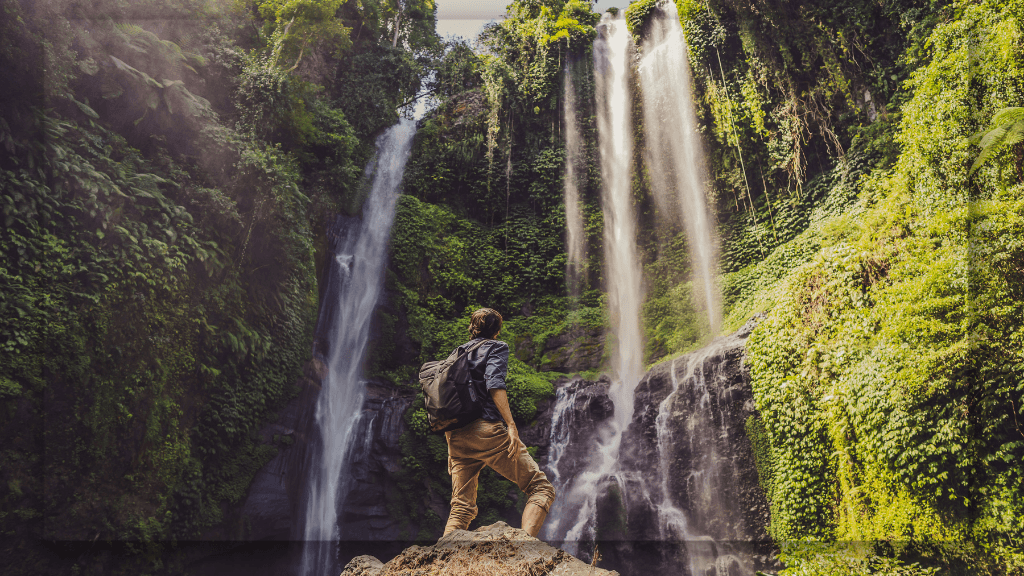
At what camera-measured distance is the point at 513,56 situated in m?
13.3

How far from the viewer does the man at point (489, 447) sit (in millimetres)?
2766

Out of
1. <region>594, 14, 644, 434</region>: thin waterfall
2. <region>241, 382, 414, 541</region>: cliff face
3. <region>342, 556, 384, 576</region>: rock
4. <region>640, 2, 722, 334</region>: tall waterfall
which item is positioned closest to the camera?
<region>342, 556, 384, 576</region>: rock

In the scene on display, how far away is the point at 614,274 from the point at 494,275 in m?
2.69

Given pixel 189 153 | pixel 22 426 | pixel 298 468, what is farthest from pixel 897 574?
pixel 189 153

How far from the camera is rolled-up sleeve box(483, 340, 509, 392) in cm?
277

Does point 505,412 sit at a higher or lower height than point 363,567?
higher

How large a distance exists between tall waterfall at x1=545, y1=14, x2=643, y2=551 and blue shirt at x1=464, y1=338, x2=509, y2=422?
554 centimetres

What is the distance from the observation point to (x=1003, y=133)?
466cm

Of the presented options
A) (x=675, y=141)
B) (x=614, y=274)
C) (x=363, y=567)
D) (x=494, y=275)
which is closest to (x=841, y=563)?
(x=363, y=567)

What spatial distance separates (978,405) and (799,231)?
16.0 feet

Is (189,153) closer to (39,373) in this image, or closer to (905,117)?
(39,373)

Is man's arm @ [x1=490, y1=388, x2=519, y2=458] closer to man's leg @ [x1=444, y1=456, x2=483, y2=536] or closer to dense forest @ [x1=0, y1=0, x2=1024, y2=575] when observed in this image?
man's leg @ [x1=444, y1=456, x2=483, y2=536]

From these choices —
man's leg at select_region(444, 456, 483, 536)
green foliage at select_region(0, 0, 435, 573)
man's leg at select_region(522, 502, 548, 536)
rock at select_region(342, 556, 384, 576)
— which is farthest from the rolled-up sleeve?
green foliage at select_region(0, 0, 435, 573)

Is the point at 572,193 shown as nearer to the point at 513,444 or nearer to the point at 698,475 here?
the point at 698,475
